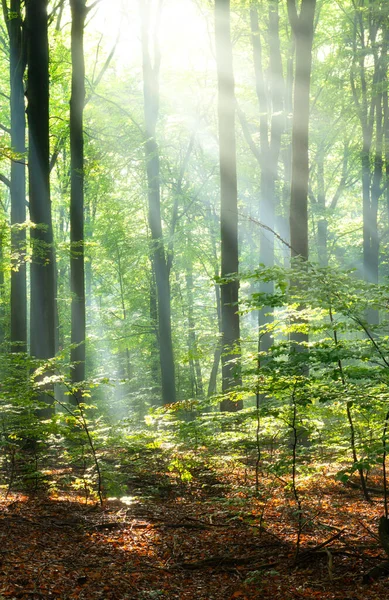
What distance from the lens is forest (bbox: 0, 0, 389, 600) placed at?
4.91 metres

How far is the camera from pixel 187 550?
17.8ft

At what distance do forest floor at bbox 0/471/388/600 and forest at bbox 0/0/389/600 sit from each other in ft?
0.10

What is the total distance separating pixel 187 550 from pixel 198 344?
270 cm

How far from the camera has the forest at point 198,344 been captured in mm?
4914

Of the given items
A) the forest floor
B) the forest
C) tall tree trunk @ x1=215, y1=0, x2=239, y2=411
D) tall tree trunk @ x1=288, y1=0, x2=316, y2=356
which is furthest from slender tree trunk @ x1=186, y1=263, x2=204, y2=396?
the forest floor

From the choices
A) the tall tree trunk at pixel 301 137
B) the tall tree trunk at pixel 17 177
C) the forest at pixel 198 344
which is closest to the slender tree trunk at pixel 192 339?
the forest at pixel 198 344

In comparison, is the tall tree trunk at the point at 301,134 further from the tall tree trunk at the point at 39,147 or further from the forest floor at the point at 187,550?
the forest floor at the point at 187,550

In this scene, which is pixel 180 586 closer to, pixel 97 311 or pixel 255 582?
pixel 255 582

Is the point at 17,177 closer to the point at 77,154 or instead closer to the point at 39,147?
the point at 77,154

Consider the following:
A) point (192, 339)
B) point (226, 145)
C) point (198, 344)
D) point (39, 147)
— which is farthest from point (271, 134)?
point (198, 344)

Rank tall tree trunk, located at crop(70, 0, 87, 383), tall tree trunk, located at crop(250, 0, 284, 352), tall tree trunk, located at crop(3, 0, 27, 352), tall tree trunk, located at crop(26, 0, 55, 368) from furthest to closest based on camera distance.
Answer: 1. tall tree trunk, located at crop(250, 0, 284, 352)
2. tall tree trunk, located at crop(3, 0, 27, 352)
3. tall tree trunk, located at crop(70, 0, 87, 383)
4. tall tree trunk, located at crop(26, 0, 55, 368)

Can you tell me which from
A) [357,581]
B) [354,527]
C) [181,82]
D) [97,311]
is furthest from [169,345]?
[357,581]

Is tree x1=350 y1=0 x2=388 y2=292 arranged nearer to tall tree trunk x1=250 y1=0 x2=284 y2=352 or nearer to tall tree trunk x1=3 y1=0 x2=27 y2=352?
tall tree trunk x1=250 y1=0 x2=284 y2=352

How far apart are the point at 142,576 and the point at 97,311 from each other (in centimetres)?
2098
